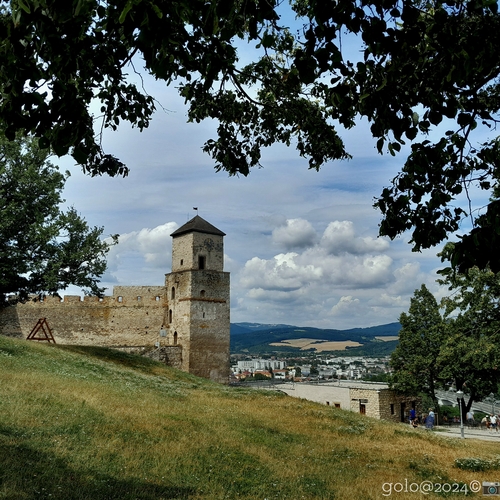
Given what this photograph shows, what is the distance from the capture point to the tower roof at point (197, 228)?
34.3 m

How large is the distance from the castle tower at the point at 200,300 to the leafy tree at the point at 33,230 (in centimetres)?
1020

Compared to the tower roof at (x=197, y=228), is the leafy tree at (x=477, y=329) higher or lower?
lower

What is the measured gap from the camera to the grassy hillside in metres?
7.46

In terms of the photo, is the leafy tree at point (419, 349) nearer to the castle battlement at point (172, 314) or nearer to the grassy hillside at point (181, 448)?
the castle battlement at point (172, 314)

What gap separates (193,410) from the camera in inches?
561

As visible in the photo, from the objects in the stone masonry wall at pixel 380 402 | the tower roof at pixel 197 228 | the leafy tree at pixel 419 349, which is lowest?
the stone masonry wall at pixel 380 402

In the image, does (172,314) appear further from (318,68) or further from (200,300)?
(318,68)

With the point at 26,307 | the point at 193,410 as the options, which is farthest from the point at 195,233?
the point at 193,410

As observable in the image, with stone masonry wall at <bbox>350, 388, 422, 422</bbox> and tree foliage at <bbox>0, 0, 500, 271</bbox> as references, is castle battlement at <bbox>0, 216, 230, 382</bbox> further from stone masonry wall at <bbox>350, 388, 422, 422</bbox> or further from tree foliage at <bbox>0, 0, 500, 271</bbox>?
tree foliage at <bbox>0, 0, 500, 271</bbox>

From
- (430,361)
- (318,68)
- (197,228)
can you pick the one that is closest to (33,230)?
(197,228)

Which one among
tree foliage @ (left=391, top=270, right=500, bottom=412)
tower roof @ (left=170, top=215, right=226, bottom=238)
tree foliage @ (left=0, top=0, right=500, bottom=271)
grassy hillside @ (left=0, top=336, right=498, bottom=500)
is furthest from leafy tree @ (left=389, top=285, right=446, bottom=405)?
Result: tree foliage @ (left=0, top=0, right=500, bottom=271)

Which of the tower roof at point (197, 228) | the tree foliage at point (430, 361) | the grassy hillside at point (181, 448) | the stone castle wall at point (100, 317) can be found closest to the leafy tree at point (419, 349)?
the tree foliage at point (430, 361)

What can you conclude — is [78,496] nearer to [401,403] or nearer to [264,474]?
[264,474]

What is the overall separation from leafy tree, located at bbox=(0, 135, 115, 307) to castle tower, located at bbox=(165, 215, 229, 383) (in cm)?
1020
